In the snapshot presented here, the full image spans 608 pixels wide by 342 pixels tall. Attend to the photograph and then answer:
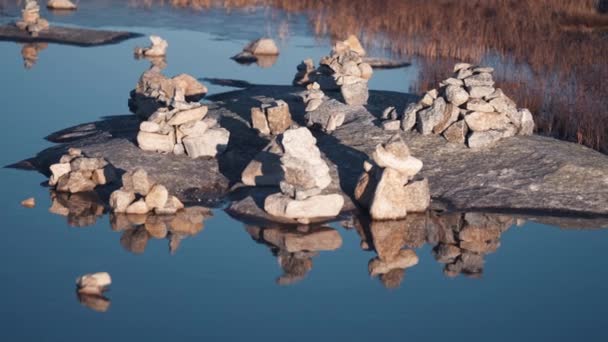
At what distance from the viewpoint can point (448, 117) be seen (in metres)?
16.2

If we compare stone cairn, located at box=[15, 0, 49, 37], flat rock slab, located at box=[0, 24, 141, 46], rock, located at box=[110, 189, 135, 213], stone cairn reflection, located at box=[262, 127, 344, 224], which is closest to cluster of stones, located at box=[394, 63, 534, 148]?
stone cairn reflection, located at box=[262, 127, 344, 224]

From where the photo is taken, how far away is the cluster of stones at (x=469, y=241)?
13.1 metres

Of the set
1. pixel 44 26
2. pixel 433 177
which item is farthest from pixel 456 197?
pixel 44 26

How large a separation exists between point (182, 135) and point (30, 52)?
38.2 ft

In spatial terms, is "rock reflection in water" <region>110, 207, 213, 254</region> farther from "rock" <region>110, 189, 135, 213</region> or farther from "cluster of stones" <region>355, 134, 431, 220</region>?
"cluster of stones" <region>355, 134, 431, 220</region>

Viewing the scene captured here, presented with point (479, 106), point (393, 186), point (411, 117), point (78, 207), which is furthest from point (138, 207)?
point (479, 106)

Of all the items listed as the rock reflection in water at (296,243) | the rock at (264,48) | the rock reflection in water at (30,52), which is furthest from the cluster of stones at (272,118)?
the rock at (264,48)

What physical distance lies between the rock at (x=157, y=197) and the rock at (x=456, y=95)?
467 cm

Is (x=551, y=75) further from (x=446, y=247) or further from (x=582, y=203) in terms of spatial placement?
(x=446, y=247)

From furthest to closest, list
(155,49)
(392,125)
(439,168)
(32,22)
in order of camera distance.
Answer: (32,22) < (155,49) < (392,125) < (439,168)

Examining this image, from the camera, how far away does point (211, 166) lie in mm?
15828

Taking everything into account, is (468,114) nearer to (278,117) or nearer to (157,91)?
(278,117)

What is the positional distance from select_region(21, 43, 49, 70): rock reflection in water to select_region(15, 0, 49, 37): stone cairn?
711 millimetres

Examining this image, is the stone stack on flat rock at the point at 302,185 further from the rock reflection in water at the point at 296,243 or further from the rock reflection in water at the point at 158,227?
the rock reflection in water at the point at 158,227
